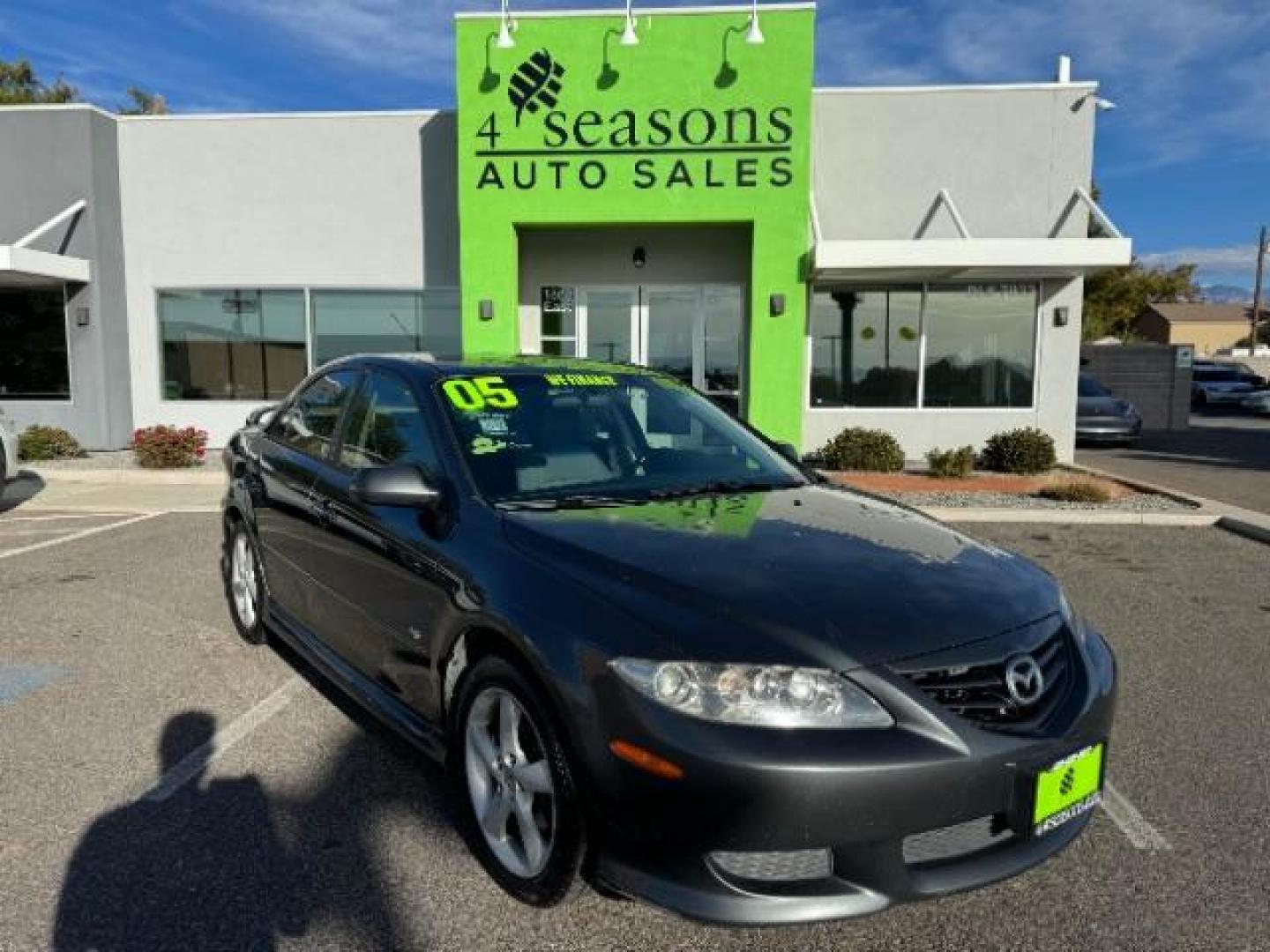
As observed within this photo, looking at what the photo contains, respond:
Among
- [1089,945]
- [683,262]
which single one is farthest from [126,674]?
[683,262]

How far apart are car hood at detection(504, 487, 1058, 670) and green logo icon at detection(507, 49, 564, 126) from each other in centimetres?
996

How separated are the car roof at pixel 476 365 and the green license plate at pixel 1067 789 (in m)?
2.48

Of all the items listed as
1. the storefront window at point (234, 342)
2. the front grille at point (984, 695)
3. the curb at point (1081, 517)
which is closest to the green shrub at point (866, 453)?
the curb at point (1081, 517)

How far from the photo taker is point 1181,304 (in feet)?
285

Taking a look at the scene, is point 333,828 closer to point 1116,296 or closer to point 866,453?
point 866,453

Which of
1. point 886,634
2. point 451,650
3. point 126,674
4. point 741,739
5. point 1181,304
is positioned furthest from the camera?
point 1181,304

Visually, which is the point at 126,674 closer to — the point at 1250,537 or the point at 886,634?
the point at 886,634

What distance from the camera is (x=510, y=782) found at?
8.79 feet

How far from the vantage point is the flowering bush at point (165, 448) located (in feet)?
39.1

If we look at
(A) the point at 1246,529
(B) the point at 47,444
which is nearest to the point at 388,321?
(B) the point at 47,444

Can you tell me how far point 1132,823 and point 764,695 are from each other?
74.1 inches

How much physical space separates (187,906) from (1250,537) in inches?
359

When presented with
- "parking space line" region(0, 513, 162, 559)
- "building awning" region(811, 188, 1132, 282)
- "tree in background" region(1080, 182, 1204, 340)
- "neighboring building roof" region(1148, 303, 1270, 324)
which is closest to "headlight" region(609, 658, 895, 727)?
"parking space line" region(0, 513, 162, 559)

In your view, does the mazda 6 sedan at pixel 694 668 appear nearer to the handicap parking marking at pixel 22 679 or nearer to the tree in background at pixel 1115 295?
the handicap parking marking at pixel 22 679
